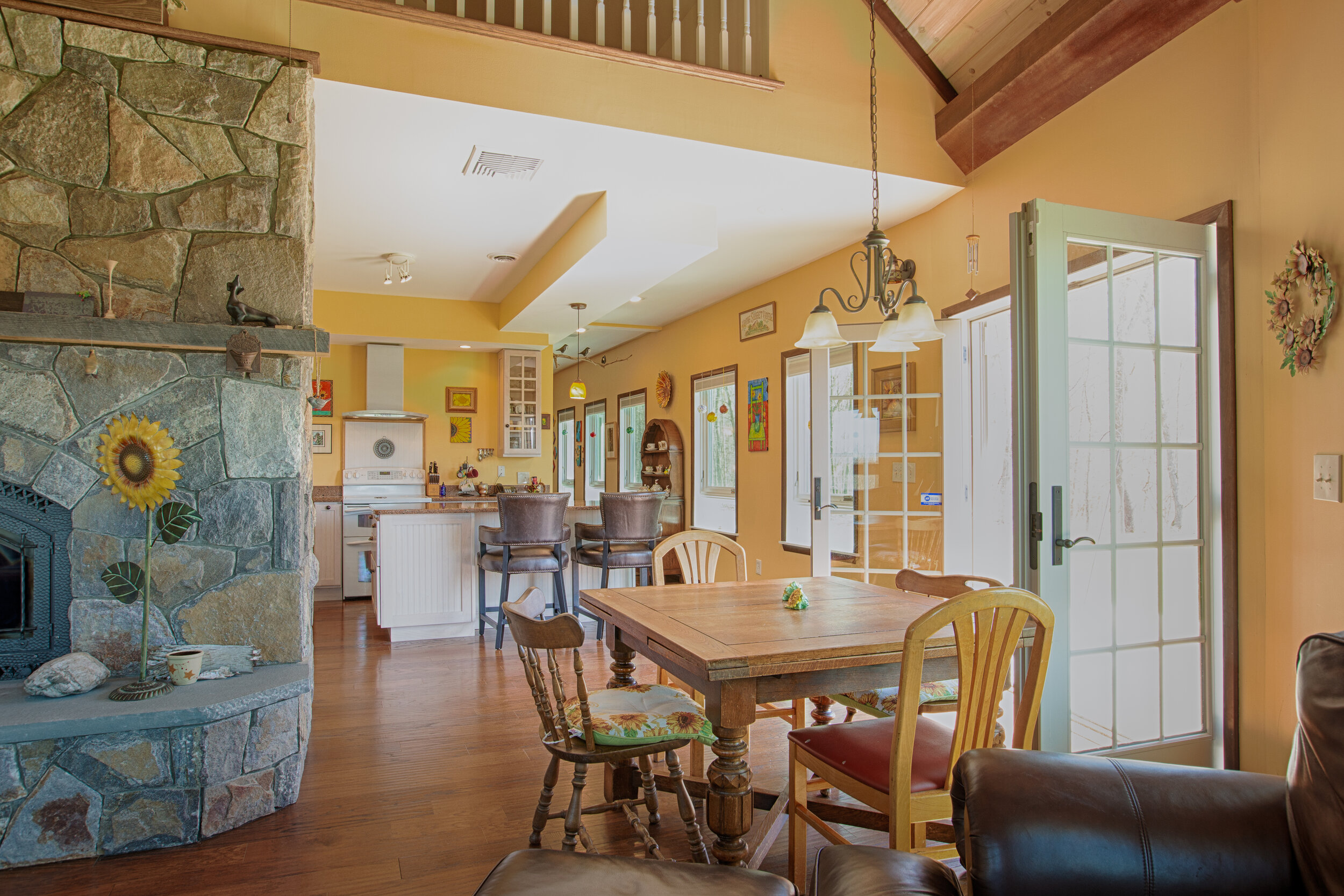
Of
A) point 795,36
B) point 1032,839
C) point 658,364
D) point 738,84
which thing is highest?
point 795,36

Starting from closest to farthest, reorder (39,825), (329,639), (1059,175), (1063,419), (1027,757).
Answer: (1027,757) → (39,825) → (1063,419) → (1059,175) → (329,639)

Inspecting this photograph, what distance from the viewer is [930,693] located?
7.86 ft

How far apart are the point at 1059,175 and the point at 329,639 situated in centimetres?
507

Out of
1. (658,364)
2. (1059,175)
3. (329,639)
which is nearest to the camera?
(1059,175)

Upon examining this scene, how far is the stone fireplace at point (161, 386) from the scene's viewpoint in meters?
2.51

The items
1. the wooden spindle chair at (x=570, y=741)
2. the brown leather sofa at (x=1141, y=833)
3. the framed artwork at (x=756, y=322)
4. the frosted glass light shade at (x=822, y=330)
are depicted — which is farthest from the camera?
the framed artwork at (x=756, y=322)

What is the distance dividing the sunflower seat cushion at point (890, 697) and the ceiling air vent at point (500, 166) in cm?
287

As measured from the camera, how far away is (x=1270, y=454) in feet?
8.43

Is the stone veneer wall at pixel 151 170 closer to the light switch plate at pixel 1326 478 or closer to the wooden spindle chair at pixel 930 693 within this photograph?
the wooden spindle chair at pixel 930 693

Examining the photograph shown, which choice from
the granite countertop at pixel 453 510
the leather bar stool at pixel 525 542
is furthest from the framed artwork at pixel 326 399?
the leather bar stool at pixel 525 542

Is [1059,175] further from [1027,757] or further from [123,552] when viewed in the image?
[123,552]

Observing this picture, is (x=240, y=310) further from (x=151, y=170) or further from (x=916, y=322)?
(x=916, y=322)

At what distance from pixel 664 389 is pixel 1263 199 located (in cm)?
583

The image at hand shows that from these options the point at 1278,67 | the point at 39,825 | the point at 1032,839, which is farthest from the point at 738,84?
the point at 39,825
